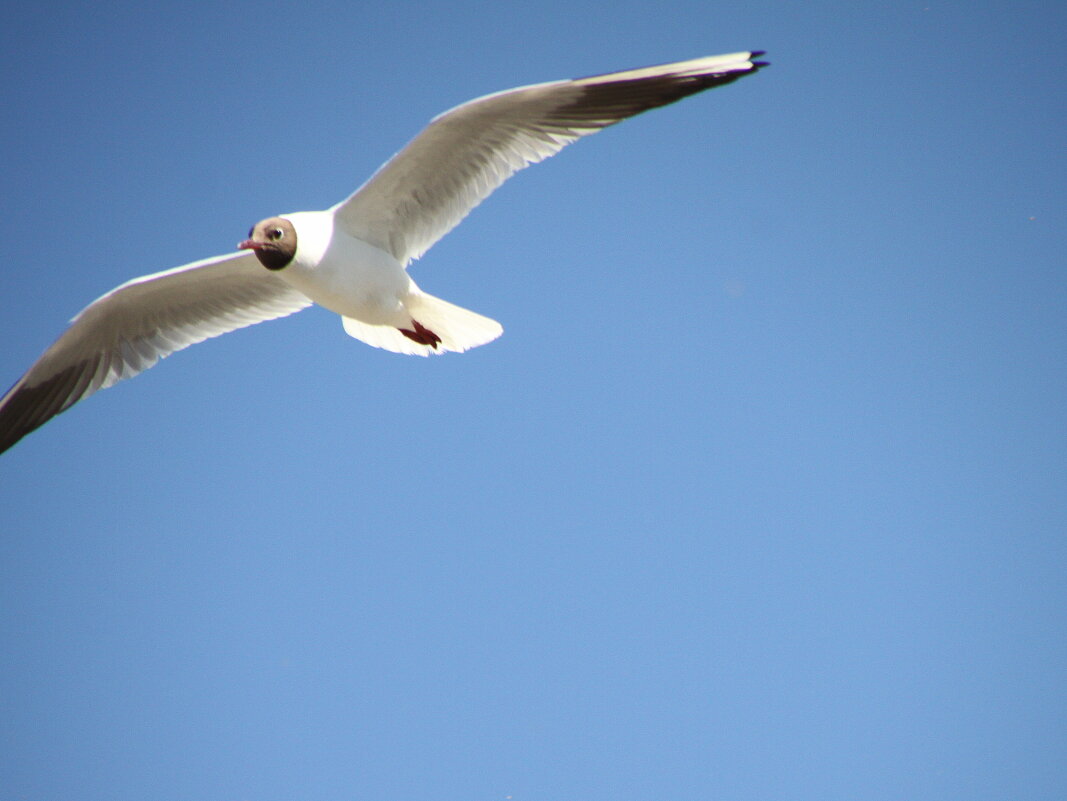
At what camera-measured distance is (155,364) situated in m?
7.00

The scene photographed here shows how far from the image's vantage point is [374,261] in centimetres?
611

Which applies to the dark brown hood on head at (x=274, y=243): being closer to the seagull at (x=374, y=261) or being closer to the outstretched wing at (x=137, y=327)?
the seagull at (x=374, y=261)

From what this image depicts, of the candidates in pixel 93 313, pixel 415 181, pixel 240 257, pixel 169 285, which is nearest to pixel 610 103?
pixel 415 181

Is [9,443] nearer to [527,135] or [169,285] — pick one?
[169,285]

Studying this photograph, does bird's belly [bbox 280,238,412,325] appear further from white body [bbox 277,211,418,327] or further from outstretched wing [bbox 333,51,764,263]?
outstretched wing [bbox 333,51,764,263]

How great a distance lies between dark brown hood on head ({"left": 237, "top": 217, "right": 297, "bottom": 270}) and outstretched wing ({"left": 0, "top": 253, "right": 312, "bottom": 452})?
22.0 inches

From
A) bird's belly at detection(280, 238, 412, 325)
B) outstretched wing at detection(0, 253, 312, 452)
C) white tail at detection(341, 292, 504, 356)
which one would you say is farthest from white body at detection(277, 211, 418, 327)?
outstretched wing at detection(0, 253, 312, 452)

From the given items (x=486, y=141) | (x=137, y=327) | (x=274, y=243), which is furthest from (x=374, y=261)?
(x=137, y=327)

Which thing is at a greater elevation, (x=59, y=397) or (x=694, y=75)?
(x=694, y=75)

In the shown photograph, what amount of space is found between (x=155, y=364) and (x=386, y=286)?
1776mm

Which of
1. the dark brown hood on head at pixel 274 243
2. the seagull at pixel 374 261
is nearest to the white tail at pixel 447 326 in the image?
the seagull at pixel 374 261

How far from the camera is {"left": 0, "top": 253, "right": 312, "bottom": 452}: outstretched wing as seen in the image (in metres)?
6.64

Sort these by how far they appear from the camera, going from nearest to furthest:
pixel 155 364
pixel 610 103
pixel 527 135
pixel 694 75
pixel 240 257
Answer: pixel 694 75, pixel 610 103, pixel 527 135, pixel 240 257, pixel 155 364

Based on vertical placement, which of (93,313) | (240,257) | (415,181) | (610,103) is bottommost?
(93,313)
